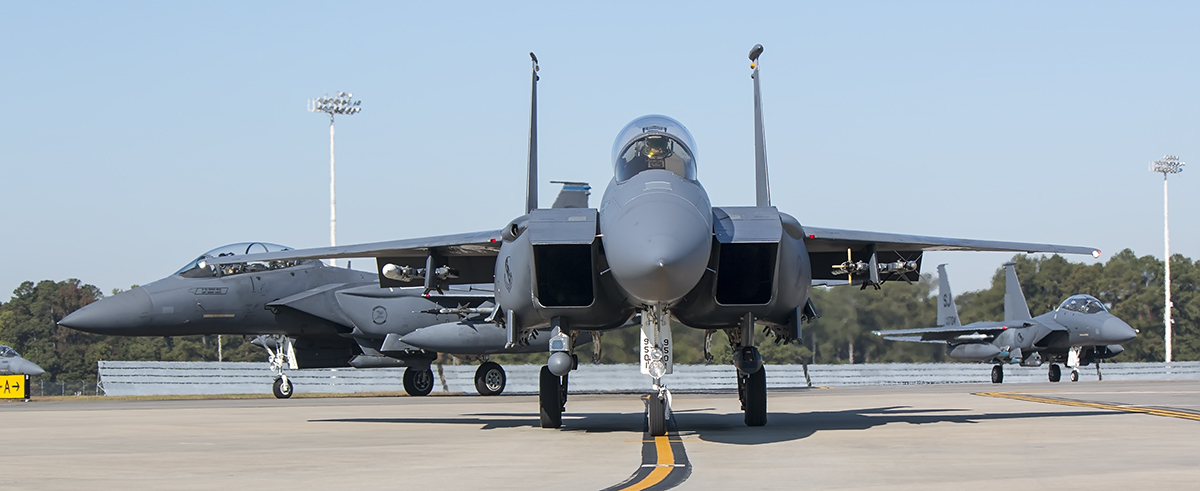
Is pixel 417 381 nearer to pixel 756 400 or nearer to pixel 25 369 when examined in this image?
pixel 756 400

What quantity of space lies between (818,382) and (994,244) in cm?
2313

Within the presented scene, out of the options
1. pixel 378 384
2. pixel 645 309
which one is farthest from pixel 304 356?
pixel 645 309

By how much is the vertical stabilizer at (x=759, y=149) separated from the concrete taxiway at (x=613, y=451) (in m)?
2.81

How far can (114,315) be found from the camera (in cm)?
1962

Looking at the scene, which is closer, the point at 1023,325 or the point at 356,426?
the point at 356,426

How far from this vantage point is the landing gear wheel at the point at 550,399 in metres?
11.1

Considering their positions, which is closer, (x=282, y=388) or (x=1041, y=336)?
(x=282, y=388)

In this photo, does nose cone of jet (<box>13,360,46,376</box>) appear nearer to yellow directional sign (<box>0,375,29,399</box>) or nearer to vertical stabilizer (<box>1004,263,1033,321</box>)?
yellow directional sign (<box>0,375,29,399</box>)

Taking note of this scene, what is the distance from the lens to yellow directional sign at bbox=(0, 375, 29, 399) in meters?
23.0

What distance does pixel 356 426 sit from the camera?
1197 cm

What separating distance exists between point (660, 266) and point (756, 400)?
11.8ft

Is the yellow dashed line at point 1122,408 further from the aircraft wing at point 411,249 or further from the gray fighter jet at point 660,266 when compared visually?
the aircraft wing at point 411,249

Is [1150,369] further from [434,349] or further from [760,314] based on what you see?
[760,314]

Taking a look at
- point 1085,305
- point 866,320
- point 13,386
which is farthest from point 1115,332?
point 13,386
